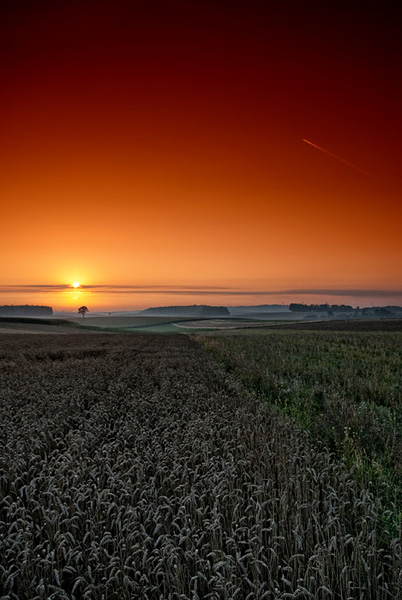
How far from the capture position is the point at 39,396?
12258 millimetres

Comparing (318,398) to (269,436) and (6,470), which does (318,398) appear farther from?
(6,470)

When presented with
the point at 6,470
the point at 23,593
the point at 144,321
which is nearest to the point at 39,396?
the point at 6,470

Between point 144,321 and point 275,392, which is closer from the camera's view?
point 275,392

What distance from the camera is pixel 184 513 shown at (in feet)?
15.0

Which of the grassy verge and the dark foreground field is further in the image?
the grassy verge

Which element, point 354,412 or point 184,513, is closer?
point 184,513

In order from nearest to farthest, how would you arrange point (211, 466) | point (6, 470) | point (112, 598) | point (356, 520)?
point (112, 598)
point (356, 520)
point (211, 466)
point (6, 470)

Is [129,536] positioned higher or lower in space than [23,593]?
higher

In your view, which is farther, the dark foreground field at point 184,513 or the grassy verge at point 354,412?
the grassy verge at point 354,412

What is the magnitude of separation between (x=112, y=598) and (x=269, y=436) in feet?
13.9

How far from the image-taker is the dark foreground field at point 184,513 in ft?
12.1

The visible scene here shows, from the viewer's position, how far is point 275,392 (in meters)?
13.1

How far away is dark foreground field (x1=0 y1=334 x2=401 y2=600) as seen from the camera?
3.69 m

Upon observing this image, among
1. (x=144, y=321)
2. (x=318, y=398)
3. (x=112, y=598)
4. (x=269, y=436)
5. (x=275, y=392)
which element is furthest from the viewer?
(x=144, y=321)
